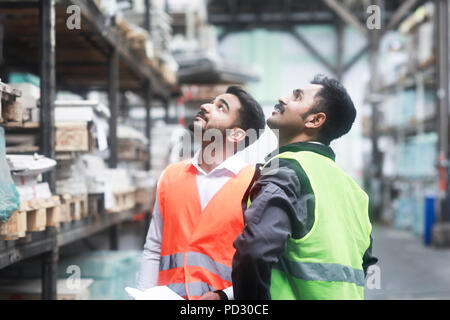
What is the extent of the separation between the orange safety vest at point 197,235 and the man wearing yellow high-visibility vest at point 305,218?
29 cm

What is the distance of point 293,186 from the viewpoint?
1.54 m

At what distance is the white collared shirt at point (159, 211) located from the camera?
2.17m

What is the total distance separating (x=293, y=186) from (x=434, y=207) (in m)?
9.32

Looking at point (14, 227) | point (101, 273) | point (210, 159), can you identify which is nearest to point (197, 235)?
point (210, 159)

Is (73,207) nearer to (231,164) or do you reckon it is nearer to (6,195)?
(6,195)

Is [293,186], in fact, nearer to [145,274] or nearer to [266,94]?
[145,274]

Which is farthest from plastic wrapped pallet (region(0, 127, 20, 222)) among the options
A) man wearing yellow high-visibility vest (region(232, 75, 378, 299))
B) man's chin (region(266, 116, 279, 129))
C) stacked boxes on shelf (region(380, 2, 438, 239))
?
stacked boxes on shelf (region(380, 2, 438, 239))

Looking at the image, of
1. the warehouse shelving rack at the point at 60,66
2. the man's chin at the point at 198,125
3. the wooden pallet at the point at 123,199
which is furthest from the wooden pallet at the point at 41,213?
the wooden pallet at the point at 123,199

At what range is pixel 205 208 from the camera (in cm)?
207

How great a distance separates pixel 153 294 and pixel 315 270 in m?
0.59

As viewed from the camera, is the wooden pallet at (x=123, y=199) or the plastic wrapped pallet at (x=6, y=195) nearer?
the plastic wrapped pallet at (x=6, y=195)

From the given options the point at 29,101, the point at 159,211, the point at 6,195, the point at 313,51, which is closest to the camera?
the point at 159,211

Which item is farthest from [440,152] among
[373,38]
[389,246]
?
[373,38]

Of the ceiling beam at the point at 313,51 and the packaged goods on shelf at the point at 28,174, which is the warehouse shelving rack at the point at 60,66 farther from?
the ceiling beam at the point at 313,51
